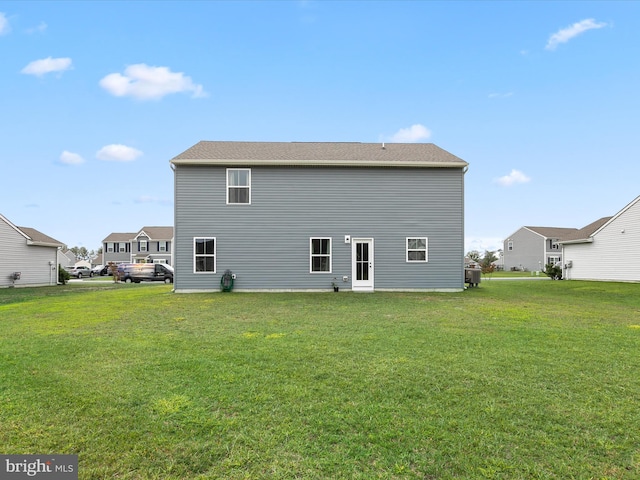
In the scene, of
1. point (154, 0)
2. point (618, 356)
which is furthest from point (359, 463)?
point (154, 0)

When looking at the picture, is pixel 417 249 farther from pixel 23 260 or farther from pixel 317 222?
pixel 23 260

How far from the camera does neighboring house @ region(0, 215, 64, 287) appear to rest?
22.4 meters

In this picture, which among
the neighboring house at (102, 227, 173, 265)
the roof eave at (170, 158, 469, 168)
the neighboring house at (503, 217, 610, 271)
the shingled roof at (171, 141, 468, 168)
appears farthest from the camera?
the neighboring house at (102, 227, 173, 265)

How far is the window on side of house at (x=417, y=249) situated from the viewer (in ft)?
51.8

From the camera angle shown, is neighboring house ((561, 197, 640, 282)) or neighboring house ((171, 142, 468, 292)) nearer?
neighboring house ((171, 142, 468, 292))

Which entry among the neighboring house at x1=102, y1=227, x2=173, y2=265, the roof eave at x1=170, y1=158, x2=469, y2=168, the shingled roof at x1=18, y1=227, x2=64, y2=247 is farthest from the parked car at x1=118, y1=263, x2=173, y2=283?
the neighboring house at x1=102, y1=227, x2=173, y2=265

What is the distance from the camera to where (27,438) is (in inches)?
118

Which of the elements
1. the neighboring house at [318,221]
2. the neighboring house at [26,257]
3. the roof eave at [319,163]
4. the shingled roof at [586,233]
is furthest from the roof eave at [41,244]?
the shingled roof at [586,233]

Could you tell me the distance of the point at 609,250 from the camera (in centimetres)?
2469

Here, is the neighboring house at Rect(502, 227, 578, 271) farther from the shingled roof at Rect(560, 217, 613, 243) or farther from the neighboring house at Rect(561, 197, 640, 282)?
the neighboring house at Rect(561, 197, 640, 282)

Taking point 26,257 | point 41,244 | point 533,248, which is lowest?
point 26,257

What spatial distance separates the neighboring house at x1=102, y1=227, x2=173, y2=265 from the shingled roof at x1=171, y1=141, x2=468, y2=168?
39.4m

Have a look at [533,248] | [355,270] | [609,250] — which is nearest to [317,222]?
[355,270]

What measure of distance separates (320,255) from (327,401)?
11.9m
